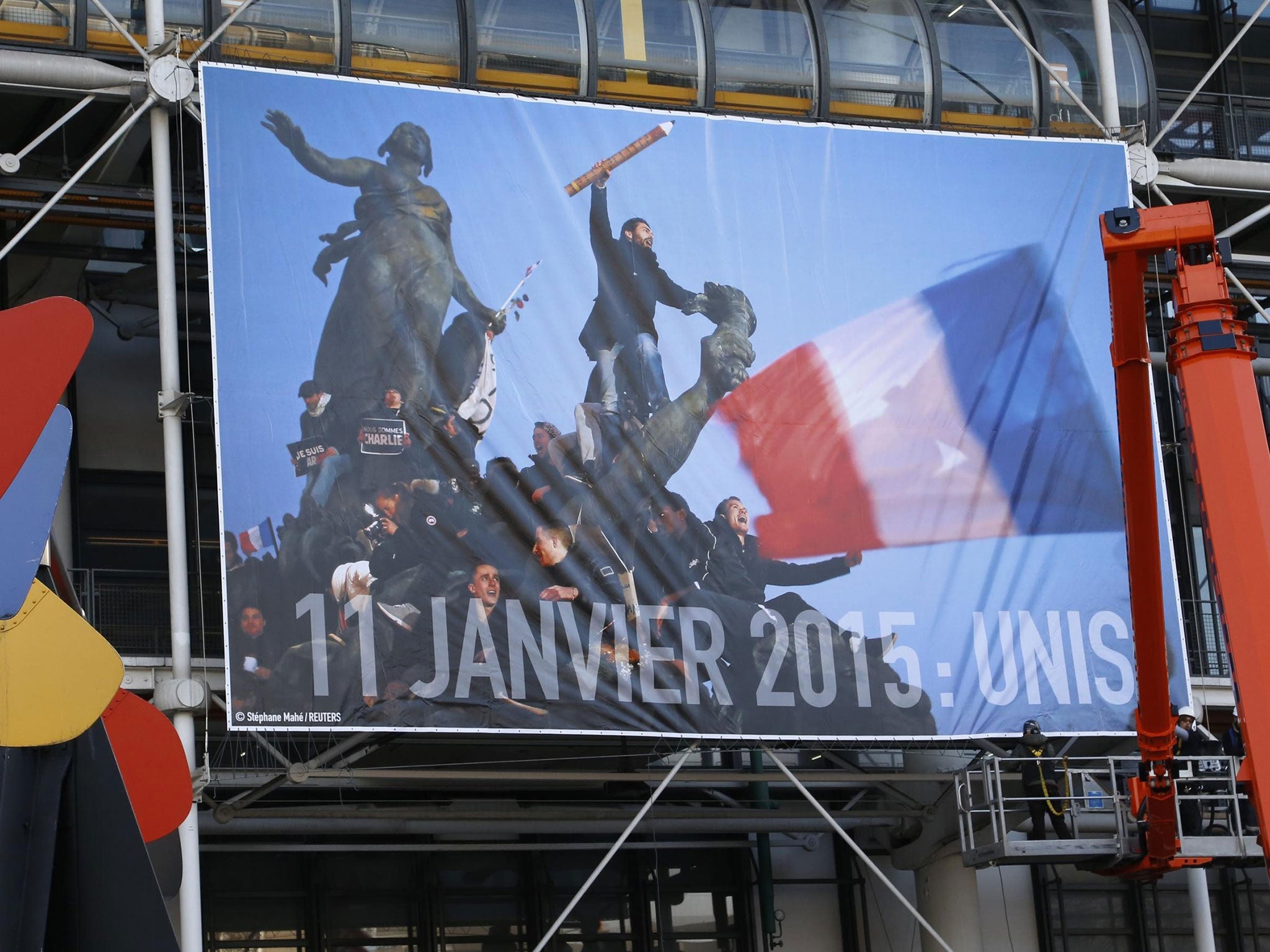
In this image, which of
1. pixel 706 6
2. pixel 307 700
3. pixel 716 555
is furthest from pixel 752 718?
pixel 706 6

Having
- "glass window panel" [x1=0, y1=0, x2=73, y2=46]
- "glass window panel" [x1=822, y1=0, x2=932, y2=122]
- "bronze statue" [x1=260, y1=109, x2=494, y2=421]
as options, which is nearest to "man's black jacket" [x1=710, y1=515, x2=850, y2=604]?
"bronze statue" [x1=260, y1=109, x2=494, y2=421]

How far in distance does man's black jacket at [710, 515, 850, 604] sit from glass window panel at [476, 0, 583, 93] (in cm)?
474

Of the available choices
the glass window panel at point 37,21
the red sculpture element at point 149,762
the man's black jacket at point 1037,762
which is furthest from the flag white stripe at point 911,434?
the glass window panel at point 37,21

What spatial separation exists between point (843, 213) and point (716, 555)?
3.80 m

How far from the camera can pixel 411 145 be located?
17734 millimetres

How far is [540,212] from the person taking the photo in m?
17.9

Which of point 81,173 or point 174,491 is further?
point 81,173

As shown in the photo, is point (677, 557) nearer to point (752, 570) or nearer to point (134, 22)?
point (752, 570)

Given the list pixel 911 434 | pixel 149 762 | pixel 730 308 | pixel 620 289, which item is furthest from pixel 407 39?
pixel 149 762

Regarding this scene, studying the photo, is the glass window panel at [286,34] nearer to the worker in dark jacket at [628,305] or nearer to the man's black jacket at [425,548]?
the worker in dark jacket at [628,305]

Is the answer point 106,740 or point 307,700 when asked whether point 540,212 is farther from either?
point 106,740

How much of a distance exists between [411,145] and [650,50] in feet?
9.60

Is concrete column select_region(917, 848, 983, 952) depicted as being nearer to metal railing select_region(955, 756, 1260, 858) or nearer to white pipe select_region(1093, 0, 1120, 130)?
metal railing select_region(955, 756, 1260, 858)

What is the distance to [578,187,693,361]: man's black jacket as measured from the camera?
17781 mm
